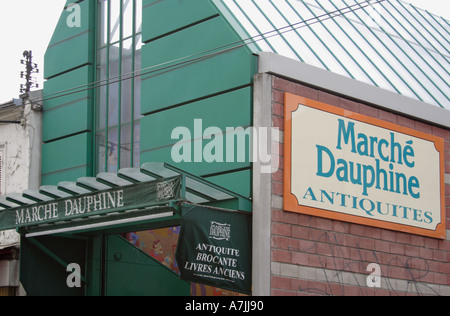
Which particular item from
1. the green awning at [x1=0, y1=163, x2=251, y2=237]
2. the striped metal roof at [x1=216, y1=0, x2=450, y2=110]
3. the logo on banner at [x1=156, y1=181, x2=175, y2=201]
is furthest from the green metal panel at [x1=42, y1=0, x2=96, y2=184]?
the logo on banner at [x1=156, y1=181, x2=175, y2=201]

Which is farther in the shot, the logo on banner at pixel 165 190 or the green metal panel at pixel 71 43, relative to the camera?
the green metal panel at pixel 71 43

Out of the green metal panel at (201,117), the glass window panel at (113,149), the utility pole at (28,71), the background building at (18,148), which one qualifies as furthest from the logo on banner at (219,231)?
the utility pole at (28,71)

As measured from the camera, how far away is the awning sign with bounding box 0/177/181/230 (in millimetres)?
13617

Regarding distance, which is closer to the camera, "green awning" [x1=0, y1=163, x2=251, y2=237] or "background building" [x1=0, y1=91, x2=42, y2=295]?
"green awning" [x1=0, y1=163, x2=251, y2=237]

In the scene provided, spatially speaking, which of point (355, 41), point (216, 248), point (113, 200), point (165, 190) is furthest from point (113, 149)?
point (355, 41)

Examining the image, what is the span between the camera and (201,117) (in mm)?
15727

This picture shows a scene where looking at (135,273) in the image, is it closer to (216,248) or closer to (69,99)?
(69,99)

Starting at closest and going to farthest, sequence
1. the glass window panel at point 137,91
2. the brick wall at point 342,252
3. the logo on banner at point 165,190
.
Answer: the logo on banner at point 165,190 < the brick wall at point 342,252 < the glass window panel at point 137,91

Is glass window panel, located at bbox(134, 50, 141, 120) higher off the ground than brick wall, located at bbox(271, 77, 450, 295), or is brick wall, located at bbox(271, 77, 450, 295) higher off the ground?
glass window panel, located at bbox(134, 50, 141, 120)

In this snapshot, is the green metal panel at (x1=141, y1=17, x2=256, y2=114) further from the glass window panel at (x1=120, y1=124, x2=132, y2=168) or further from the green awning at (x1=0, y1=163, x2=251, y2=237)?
the green awning at (x1=0, y1=163, x2=251, y2=237)

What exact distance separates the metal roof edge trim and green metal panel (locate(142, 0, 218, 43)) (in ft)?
5.95

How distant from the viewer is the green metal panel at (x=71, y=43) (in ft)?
62.8

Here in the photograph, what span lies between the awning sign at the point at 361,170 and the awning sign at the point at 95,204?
2353 mm

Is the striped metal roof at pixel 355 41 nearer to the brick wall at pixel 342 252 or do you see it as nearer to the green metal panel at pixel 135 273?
the brick wall at pixel 342 252
